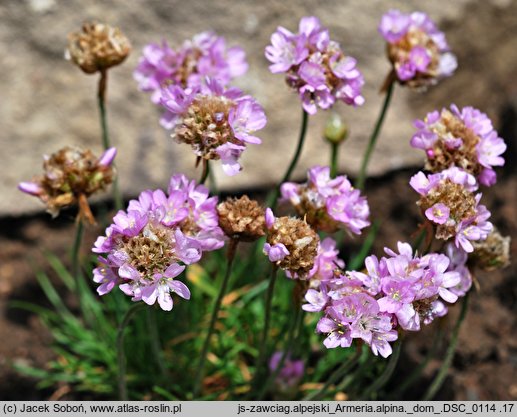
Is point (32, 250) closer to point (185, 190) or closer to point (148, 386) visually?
point (148, 386)

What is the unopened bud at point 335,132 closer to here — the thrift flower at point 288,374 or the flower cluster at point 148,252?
the thrift flower at point 288,374

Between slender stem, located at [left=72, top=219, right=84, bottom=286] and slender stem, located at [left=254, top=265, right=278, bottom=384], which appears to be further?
slender stem, located at [left=72, top=219, right=84, bottom=286]

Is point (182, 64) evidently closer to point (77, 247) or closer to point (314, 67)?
point (314, 67)

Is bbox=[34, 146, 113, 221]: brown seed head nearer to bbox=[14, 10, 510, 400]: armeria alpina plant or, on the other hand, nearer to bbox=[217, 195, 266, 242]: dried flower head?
bbox=[14, 10, 510, 400]: armeria alpina plant

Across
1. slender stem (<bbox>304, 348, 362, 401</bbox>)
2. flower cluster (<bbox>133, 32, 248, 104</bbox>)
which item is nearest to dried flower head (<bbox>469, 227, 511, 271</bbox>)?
slender stem (<bbox>304, 348, 362, 401</bbox>)

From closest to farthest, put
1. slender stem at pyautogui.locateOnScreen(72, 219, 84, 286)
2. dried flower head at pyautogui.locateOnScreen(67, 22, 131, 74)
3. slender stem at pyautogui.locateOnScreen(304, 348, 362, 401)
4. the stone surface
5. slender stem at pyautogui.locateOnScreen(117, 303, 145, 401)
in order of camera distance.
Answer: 1. slender stem at pyautogui.locateOnScreen(117, 303, 145, 401)
2. slender stem at pyautogui.locateOnScreen(304, 348, 362, 401)
3. slender stem at pyautogui.locateOnScreen(72, 219, 84, 286)
4. dried flower head at pyautogui.locateOnScreen(67, 22, 131, 74)
5. the stone surface

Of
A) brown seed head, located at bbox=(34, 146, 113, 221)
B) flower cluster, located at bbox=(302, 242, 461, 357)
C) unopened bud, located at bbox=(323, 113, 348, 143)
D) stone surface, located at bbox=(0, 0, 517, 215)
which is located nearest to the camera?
flower cluster, located at bbox=(302, 242, 461, 357)

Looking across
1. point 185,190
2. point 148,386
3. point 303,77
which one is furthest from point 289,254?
point 148,386

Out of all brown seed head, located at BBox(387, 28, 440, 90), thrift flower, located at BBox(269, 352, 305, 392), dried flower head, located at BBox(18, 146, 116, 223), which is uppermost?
brown seed head, located at BBox(387, 28, 440, 90)
